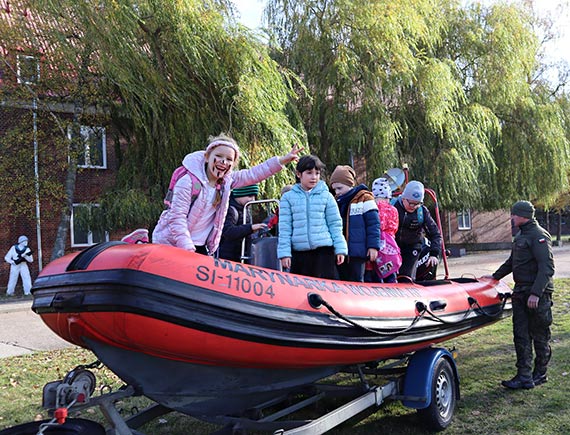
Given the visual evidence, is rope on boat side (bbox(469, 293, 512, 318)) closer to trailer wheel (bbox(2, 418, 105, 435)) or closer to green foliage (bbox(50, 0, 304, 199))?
trailer wheel (bbox(2, 418, 105, 435))

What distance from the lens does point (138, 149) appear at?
50.0 ft

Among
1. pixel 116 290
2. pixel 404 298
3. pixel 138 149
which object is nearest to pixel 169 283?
pixel 116 290

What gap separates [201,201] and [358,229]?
173 cm

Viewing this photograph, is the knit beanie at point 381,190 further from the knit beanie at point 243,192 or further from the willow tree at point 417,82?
the willow tree at point 417,82

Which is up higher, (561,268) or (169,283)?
(169,283)

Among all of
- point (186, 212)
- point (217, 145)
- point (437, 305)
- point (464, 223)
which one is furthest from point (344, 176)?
point (464, 223)

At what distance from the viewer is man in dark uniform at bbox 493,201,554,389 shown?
5.44 meters

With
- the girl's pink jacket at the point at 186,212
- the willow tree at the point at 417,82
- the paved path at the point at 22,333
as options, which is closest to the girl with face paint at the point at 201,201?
the girl's pink jacket at the point at 186,212

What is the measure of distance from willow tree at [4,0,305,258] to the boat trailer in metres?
8.86

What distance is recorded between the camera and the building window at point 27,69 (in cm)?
1438

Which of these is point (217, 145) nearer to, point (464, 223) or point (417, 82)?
point (417, 82)

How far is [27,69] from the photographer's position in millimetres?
14633

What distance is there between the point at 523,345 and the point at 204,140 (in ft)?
32.1

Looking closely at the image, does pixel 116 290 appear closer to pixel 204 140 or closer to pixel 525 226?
pixel 525 226
